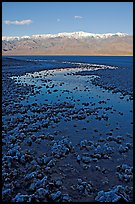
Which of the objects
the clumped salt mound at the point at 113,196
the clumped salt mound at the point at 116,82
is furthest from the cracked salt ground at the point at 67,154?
the clumped salt mound at the point at 116,82

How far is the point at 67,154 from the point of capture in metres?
11.3

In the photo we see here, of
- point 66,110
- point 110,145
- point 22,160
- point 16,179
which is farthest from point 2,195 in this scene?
point 66,110

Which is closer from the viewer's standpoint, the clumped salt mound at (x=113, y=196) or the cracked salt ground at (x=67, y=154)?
the clumped salt mound at (x=113, y=196)

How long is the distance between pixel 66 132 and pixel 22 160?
4.49m

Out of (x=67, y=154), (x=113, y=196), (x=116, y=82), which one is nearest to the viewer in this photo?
(x=113, y=196)

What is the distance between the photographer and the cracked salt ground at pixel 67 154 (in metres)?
8.21

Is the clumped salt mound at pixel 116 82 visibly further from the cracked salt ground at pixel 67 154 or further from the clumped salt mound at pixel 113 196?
the clumped salt mound at pixel 113 196

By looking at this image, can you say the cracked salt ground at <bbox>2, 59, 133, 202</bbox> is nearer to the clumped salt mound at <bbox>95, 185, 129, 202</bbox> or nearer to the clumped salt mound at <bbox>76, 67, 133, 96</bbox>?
the clumped salt mound at <bbox>95, 185, 129, 202</bbox>

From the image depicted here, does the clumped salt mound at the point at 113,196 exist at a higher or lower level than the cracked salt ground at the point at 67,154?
lower

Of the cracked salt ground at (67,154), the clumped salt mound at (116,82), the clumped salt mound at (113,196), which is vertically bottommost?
the clumped salt mound at (113,196)

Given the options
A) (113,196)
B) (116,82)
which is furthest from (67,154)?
(116,82)

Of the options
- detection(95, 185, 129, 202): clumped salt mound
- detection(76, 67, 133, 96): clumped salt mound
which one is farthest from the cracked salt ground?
detection(76, 67, 133, 96): clumped salt mound

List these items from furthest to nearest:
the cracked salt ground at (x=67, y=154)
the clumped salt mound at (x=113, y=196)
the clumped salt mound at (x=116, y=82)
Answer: the clumped salt mound at (x=116, y=82) → the cracked salt ground at (x=67, y=154) → the clumped salt mound at (x=113, y=196)

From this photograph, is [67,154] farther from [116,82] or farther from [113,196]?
[116,82]
